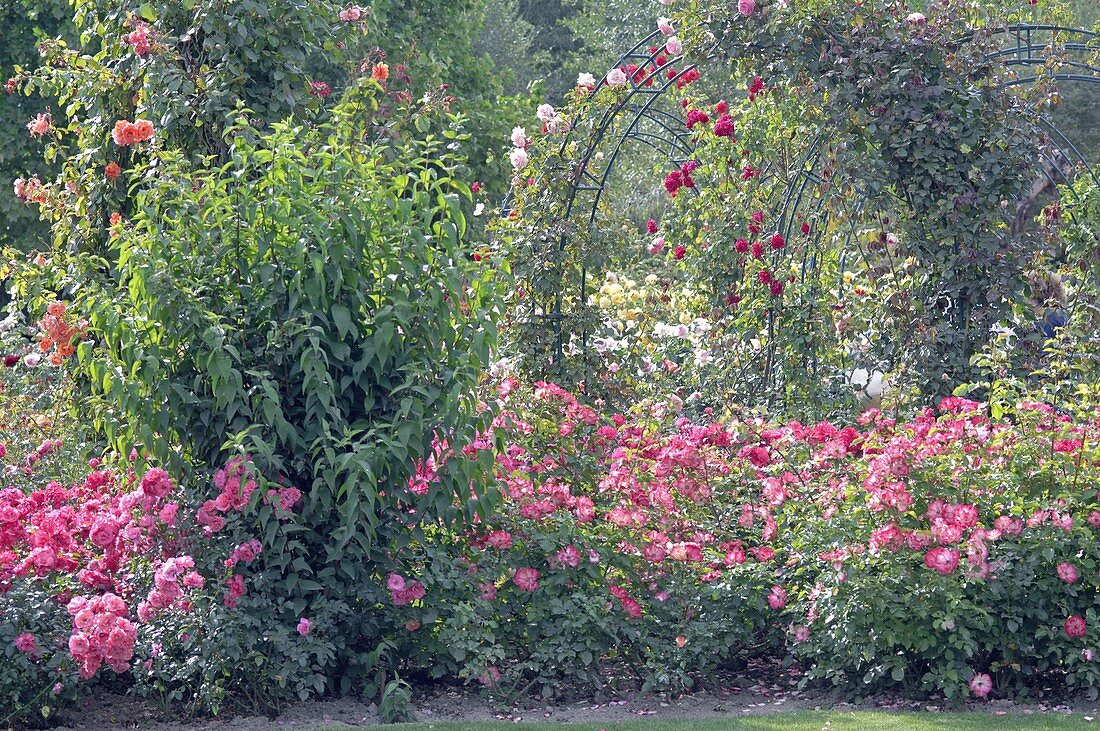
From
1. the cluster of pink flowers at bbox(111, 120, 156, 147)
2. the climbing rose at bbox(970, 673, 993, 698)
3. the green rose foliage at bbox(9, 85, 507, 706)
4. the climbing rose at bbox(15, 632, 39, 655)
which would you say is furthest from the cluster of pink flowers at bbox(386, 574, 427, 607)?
the cluster of pink flowers at bbox(111, 120, 156, 147)

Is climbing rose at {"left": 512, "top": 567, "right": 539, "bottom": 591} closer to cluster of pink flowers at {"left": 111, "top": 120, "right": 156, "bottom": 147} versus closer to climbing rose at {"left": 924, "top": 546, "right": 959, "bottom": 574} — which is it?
climbing rose at {"left": 924, "top": 546, "right": 959, "bottom": 574}

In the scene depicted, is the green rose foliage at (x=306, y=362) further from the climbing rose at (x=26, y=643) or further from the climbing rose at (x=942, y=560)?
the climbing rose at (x=942, y=560)

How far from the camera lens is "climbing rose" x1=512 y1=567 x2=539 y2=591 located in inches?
172

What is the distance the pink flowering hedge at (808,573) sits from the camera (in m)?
4.13

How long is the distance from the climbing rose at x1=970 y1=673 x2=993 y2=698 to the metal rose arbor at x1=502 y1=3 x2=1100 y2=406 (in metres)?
2.75

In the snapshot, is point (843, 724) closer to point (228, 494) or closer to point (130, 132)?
point (228, 494)

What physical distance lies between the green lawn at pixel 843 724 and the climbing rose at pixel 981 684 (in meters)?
0.08

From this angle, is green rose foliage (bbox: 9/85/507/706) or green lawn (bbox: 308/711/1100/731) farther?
green rose foliage (bbox: 9/85/507/706)

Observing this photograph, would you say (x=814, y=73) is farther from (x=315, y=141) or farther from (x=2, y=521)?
(x=2, y=521)

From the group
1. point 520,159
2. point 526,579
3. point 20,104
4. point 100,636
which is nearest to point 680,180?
point 520,159

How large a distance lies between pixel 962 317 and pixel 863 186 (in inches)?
34.9

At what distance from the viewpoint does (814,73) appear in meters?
6.58

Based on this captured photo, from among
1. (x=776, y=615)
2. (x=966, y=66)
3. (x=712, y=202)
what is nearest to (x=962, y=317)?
(x=966, y=66)

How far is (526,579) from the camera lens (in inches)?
172
